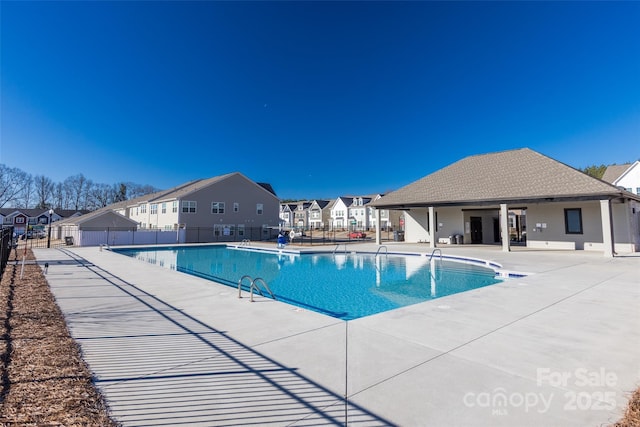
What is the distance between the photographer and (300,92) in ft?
95.0

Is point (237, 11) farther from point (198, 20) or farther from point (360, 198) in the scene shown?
point (360, 198)

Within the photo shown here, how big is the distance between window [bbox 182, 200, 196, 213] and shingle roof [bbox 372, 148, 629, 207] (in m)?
20.1

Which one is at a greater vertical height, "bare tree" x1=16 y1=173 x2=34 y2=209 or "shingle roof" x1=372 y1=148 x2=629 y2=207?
"bare tree" x1=16 y1=173 x2=34 y2=209

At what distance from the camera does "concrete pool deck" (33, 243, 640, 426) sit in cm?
264

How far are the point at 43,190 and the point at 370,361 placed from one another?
76.3 m

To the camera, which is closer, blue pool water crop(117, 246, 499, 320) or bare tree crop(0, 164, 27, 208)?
blue pool water crop(117, 246, 499, 320)

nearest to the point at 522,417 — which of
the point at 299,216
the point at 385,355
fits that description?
the point at 385,355

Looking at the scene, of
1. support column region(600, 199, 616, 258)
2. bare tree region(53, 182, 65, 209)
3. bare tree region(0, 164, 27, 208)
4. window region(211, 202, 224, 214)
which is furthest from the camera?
bare tree region(53, 182, 65, 209)

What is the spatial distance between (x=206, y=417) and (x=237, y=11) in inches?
781

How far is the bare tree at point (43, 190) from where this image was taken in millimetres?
55562

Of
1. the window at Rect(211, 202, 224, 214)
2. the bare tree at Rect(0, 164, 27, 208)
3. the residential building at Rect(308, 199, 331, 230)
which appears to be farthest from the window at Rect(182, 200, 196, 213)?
the residential building at Rect(308, 199, 331, 230)

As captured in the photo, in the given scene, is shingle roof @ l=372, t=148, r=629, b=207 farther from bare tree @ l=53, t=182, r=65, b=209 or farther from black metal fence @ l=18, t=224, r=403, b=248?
bare tree @ l=53, t=182, r=65, b=209

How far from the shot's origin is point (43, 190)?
187 ft

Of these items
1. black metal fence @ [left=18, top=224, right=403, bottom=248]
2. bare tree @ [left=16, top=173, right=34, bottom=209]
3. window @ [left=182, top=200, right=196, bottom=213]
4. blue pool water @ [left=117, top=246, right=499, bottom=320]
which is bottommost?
blue pool water @ [left=117, top=246, right=499, bottom=320]
